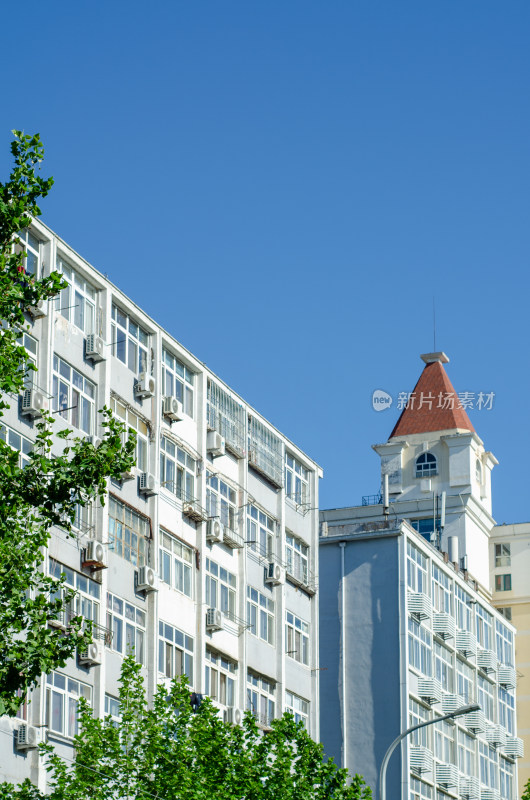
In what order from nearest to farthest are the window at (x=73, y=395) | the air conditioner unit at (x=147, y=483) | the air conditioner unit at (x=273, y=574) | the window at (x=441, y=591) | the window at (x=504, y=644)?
1. the window at (x=73, y=395)
2. the air conditioner unit at (x=147, y=483)
3. the air conditioner unit at (x=273, y=574)
4. the window at (x=441, y=591)
5. the window at (x=504, y=644)

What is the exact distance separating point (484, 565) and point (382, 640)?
75.3ft

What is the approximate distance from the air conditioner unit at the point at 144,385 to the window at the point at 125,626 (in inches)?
210

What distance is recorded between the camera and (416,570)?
5303 cm

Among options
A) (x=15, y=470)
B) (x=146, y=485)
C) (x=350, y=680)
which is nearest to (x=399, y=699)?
(x=350, y=680)

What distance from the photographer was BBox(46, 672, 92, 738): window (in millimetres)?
31656

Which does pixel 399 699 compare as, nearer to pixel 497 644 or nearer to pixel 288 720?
Answer: pixel 497 644

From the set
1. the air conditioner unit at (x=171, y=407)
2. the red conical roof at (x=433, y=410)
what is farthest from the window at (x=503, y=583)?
the air conditioner unit at (x=171, y=407)

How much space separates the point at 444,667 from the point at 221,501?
668 inches

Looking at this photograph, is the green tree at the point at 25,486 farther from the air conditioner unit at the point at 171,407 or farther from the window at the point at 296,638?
the window at the point at 296,638

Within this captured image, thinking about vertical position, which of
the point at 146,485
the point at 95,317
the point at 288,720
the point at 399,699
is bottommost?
the point at 288,720

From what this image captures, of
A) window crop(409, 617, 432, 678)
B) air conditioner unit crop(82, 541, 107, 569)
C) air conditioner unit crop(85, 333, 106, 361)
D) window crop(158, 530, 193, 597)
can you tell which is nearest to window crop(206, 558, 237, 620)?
window crop(158, 530, 193, 597)

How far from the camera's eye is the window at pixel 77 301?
34.6m

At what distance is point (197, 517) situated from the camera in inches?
1555

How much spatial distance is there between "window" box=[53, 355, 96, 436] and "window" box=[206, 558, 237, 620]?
7025mm
